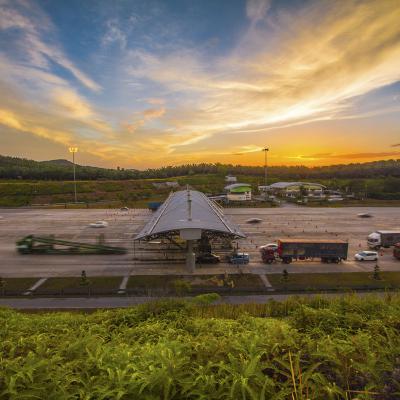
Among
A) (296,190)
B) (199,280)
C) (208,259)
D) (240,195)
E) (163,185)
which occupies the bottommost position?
(199,280)

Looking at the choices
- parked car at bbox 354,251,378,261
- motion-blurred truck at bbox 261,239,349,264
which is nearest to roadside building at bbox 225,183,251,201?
parked car at bbox 354,251,378,261

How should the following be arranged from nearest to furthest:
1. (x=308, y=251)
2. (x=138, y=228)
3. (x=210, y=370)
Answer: (x=210, y=370) < (x=308, y=251) < (x=138, y=228)

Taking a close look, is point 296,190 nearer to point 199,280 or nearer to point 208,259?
point 208,259

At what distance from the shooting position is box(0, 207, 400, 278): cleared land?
34406 millimetres

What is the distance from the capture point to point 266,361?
623cm

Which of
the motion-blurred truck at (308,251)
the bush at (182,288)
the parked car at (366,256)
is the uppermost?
the motion-blurred truck at (308,251)

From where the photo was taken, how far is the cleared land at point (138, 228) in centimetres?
3441

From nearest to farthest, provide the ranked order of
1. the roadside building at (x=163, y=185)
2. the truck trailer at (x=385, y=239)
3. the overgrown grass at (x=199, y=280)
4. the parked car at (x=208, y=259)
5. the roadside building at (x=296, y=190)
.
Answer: the overgrown grass at (x=199, y=280) → the parked car at (x=208, y=259) → the truck trailer at (x=385, y=239) → the roadside building at (x=296, y=190) → the roadside building at (x=163, y=185)

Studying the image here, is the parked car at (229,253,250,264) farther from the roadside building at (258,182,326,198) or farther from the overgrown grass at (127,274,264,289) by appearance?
the roadside building at (258,182,326,198)

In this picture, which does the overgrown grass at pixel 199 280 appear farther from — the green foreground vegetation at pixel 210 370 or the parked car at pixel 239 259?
the green foreground vegetation at pixel 210 370

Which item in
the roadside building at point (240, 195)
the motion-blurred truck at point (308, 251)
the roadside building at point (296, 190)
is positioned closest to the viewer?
the motion-blurred truck at point (308, 251)

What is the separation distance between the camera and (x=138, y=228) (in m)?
59.3

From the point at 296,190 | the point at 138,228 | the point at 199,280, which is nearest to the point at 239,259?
the point at 199,280

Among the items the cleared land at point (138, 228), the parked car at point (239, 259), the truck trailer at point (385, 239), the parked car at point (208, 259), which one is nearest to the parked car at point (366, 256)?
the cleared land at point (138, 228)
